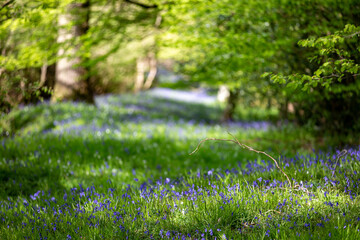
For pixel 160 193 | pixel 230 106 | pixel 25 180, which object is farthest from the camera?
pixel 230 106

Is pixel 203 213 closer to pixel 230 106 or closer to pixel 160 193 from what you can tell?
pixel 160 193

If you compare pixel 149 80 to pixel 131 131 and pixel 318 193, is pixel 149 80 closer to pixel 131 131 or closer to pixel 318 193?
pixel 131 131

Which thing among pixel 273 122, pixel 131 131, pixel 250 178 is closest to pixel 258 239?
pixel 250 178

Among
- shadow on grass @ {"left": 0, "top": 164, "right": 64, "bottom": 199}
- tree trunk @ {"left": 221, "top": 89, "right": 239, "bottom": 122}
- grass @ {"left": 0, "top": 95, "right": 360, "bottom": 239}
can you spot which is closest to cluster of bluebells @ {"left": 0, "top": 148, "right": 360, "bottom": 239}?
grass @ {"left": 0, "top": 95, "right": 360, "bottom": 239}

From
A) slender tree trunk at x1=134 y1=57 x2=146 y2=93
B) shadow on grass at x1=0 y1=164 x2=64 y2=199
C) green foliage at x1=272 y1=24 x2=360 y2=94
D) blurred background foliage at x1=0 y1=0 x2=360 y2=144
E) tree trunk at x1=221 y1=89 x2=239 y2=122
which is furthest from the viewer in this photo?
slender tree trunk at x1=134 y1=57 x2=146 y2=93

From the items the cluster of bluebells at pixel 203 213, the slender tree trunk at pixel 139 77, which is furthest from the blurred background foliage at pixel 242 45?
the slender tree trunk at pixel 139 77

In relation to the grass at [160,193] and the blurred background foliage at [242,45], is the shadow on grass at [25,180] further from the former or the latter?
the blurred background foliage at [242,45]

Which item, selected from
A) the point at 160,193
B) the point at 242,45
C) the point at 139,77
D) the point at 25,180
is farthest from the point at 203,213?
Answer: the point at 139,77

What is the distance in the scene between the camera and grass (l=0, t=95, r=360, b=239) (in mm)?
2945

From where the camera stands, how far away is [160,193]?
364cm

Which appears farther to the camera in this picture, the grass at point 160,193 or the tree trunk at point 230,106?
the tree trunk at point 230,106

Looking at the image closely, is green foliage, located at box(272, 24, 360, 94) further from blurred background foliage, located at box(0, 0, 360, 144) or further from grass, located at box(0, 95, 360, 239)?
grass, located at box(0, 95, 360, 239)

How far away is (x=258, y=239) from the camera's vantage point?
8.68 feet

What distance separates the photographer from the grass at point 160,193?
116 inches
